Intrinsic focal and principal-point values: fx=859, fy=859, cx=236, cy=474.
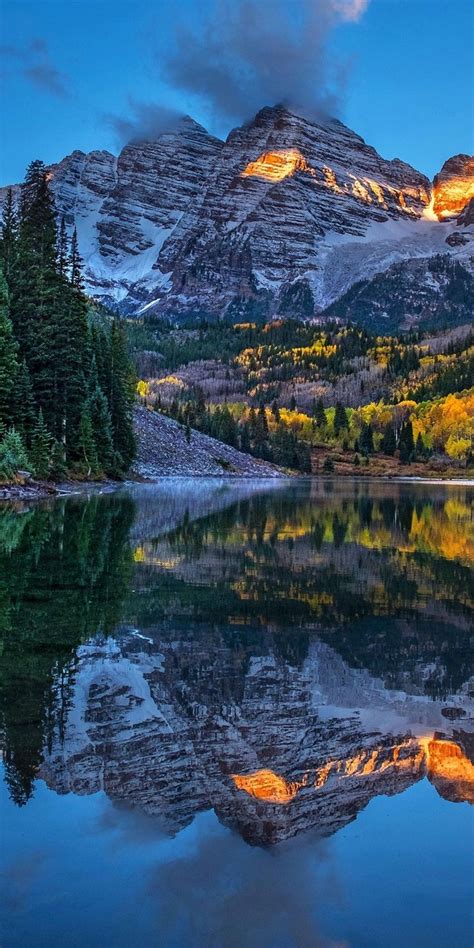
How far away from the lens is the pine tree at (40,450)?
53.0m

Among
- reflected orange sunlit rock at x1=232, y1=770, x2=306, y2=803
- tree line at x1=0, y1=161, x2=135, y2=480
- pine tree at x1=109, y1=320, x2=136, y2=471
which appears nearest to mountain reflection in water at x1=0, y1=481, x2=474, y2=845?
reflected orange sunlit rock at x1=232, y1=770, x2=306, y2=803

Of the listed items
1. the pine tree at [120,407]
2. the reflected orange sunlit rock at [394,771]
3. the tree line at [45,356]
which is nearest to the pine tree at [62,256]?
the tree line at [45,356]

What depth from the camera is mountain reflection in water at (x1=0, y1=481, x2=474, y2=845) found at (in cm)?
754

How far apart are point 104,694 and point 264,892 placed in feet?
15.4

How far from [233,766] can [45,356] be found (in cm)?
5477

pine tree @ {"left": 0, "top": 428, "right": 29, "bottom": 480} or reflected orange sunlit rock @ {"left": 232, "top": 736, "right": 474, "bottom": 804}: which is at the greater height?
pine tree @ {"left": 0, "top": 428, "right": 29, "bottom": 480}

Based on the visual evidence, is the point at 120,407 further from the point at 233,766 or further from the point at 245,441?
the point at 245,441

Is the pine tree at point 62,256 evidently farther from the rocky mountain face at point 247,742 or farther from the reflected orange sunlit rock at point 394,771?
the reflected orange sunlit rock at point 394,771

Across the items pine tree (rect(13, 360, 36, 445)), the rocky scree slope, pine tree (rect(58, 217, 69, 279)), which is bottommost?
the rocky scree slope

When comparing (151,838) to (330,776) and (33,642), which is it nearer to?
(330,776)

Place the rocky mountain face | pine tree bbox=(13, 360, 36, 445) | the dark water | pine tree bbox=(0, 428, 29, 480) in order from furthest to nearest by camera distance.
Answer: pine tree bbox=(13, 360, 36, 445) < pine tree bbox=(0, 428, 29, 480) < the rocky mountain face < the dark water

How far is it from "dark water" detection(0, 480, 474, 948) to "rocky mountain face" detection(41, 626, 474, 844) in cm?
3

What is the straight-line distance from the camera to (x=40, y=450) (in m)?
53.1

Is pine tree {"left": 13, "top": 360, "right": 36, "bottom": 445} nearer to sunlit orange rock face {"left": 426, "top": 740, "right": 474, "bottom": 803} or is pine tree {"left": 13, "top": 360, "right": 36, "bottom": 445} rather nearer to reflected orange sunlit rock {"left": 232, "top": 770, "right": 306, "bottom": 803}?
sunlit orange rock face {"left": 426, "top": 740, "right": 474, "bottom": 803}
